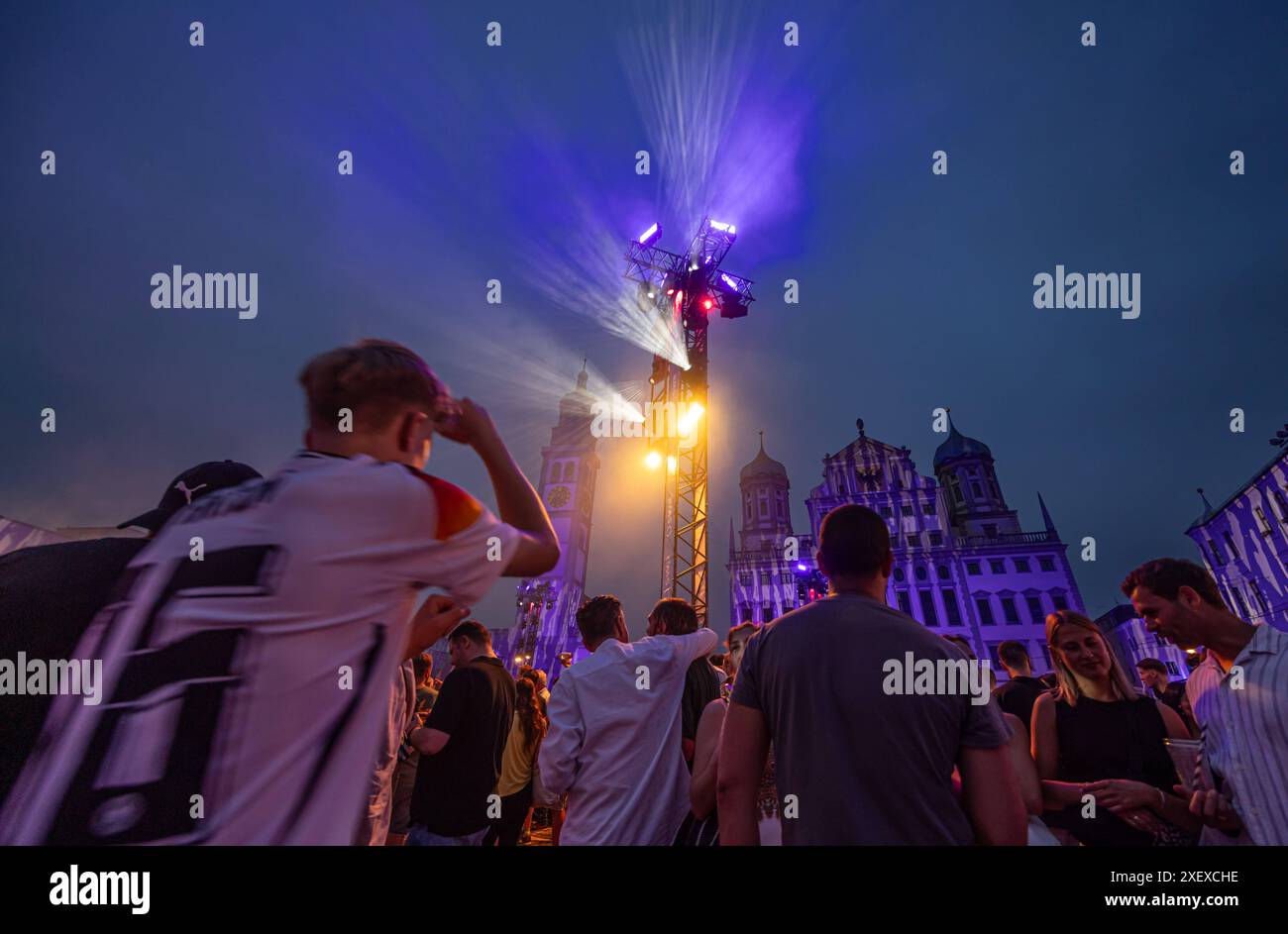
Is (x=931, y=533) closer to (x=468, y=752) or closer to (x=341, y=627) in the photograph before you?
(x=468, y=752)

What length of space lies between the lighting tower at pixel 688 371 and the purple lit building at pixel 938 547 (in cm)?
1772

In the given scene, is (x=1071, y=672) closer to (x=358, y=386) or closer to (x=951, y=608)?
(x=358, y=386)

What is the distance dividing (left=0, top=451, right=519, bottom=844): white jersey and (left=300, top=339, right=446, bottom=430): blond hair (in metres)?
0.19

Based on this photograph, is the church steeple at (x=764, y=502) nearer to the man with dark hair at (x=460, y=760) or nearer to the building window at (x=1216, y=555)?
the building window at (x=1216, y=555)

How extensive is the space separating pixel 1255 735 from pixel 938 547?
42.1 m

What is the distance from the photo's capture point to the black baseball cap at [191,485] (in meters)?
1.29

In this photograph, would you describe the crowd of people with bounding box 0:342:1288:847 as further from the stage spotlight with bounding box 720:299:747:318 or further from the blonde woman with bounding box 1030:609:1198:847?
the stage spotlight with bounding box 720:299:747:318

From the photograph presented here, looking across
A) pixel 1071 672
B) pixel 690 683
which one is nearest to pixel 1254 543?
pixel 1071 672

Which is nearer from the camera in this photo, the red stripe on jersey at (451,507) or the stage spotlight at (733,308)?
the red stripe on jersey at (451,507)

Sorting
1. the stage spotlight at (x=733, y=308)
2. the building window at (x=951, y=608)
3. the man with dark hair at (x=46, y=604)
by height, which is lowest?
the building window at (x=951, y=608)

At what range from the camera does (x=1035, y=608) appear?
36.8 meters

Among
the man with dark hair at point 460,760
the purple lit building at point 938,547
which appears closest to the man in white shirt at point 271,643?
the man with dark hair at point 460,760
